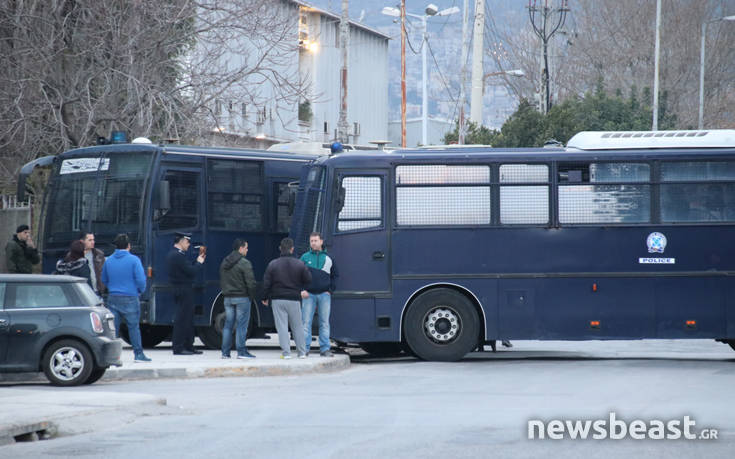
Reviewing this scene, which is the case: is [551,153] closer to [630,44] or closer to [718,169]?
[718,169]

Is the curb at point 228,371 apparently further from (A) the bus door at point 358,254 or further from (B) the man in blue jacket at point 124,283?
(A) the bus door at point 358,254

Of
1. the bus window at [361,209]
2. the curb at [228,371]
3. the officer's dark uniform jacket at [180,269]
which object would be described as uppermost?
the bus window at [361,209]

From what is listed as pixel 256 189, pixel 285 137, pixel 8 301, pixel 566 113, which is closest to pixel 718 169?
pixel 256 189

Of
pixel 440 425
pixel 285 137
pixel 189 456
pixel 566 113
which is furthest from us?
pixel 285 137

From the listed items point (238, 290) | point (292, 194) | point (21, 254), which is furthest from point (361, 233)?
point (21, 254)

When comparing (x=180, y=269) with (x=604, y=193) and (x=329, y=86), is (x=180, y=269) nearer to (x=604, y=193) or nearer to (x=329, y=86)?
(x=604, y=193)

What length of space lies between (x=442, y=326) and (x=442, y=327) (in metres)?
0.02

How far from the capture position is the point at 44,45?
2559 centimetres

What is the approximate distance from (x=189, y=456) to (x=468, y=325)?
9.63 metres

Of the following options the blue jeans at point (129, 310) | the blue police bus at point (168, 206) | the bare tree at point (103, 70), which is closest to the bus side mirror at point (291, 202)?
the blue police bus at point (168, 206)

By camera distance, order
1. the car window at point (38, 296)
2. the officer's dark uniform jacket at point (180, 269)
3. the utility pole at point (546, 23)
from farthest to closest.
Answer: the utility pole at point (546, 23) → the officer's dark uniform jacket at point (180, 269) → the car window at point (38, 296)

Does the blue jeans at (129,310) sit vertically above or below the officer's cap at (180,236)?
below

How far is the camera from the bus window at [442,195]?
739 inches

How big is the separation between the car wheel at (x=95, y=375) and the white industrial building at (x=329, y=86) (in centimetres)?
3317
